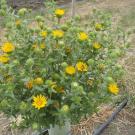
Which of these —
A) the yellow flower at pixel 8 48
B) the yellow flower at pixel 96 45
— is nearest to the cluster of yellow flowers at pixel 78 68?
the yellow flower at pixel 96 45

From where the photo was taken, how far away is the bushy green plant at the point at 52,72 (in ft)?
5.87

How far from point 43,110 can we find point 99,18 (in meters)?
0.65

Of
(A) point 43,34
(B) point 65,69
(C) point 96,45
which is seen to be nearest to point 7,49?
(A) point 43,34

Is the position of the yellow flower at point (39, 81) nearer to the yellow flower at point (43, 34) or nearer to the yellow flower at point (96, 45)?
the yellow flower at point (43, 34)

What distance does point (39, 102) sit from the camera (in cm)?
176

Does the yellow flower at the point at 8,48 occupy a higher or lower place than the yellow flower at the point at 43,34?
lower

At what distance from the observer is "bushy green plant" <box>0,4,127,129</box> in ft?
5.87

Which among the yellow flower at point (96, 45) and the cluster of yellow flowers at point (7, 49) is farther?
the yellow flower at point (96, 45)

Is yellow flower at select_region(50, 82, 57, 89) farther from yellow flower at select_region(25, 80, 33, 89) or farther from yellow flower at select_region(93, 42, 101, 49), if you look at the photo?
yellow flower at select_region(93, 42, 101, 49)

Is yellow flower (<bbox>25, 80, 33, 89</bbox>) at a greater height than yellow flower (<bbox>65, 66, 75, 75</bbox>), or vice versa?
yellow flower (<bbox>65, 66, 75, 75</bbox>)

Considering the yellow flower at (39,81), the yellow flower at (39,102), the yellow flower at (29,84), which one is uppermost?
the yellow flower at (39,81)

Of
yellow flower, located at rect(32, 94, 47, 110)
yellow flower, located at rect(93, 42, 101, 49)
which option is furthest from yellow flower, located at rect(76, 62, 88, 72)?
yellow flower, located at rect(32, 94, 47, 110)

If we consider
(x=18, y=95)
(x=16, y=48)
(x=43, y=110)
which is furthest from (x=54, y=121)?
(x=16, y=48)

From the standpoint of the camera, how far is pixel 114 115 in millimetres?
2934
